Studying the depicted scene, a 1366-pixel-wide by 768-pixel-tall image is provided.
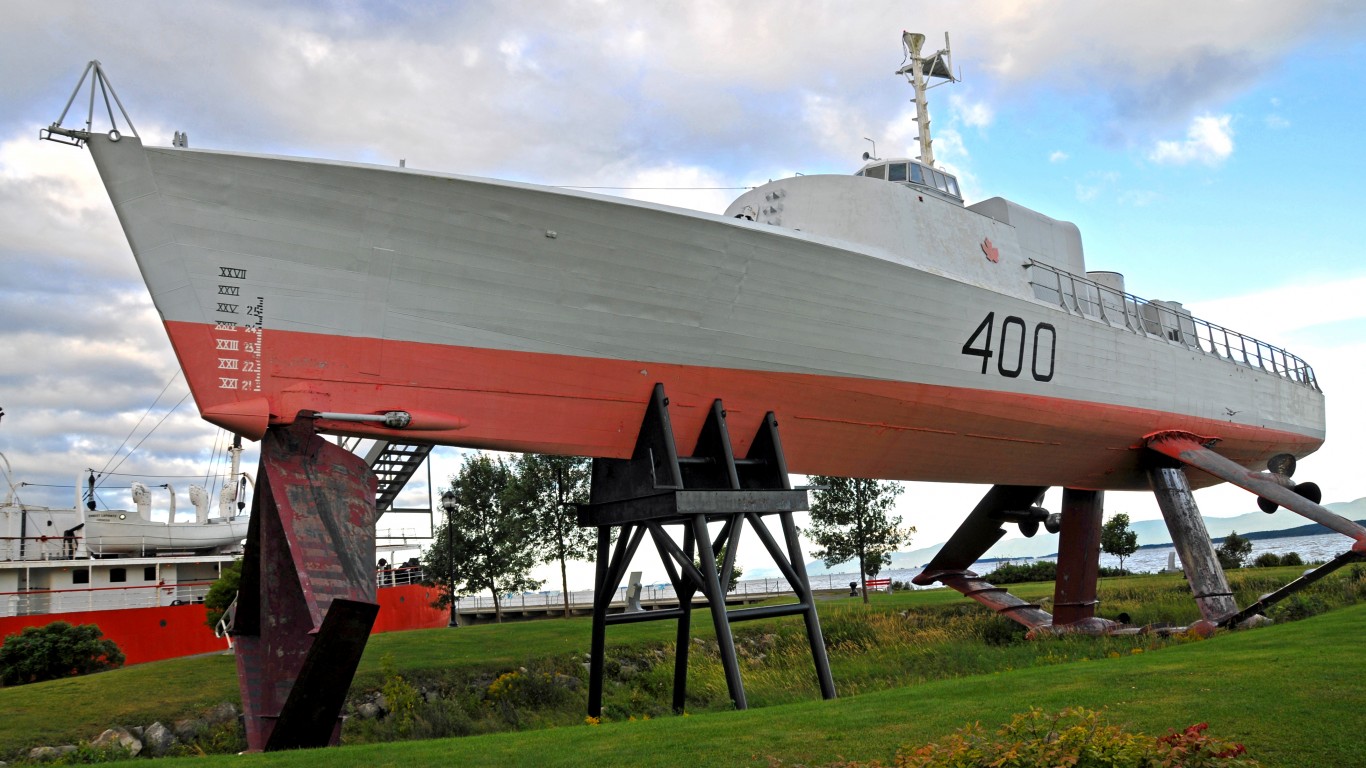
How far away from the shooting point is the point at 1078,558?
59.8ft

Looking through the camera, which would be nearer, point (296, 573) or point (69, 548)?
point (296, 573)

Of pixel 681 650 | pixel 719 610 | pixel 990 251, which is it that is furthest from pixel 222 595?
pixel 990 251

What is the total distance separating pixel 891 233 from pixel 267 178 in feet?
27.4

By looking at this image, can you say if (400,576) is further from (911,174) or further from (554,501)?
(911,174)

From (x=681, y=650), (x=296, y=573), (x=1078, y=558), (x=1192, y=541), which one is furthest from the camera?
(x=1078, y=558)

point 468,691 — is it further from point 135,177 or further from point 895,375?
point 135,177

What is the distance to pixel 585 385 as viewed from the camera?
1067 cm

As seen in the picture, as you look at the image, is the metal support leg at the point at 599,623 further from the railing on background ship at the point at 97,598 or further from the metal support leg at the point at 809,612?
the railing on background ship at the point at 97,598

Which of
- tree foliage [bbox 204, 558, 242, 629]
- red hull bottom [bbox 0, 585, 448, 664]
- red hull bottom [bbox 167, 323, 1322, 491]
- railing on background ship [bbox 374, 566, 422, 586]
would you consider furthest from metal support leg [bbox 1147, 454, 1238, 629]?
railing on background ship [bbox 374, 566, 422, 586]

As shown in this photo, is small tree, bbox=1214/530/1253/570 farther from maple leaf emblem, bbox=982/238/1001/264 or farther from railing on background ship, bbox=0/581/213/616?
railing on background ship, bbox=0/581/213/616

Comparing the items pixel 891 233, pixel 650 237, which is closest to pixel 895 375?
pixel 891 233

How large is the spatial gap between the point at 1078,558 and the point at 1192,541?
6.90ft

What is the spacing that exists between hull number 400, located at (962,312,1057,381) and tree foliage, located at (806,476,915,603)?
1360 centimetres

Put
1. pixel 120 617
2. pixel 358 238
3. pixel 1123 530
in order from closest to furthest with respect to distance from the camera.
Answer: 1. pixel 358 238
2. pixel 120 617
3. pixel 1123 530
